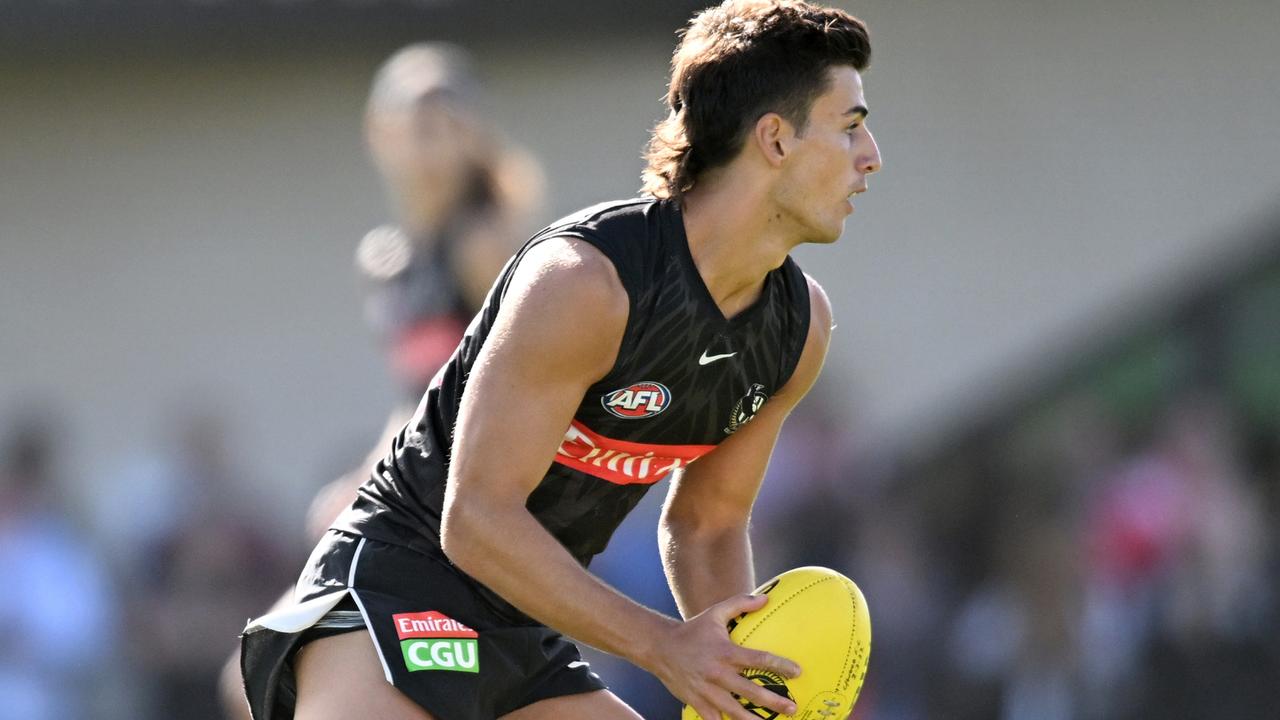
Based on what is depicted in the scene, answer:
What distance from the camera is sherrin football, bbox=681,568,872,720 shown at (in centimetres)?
366

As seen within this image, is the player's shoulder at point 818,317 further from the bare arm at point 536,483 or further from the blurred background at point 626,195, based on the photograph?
the blurred background at point 626,195

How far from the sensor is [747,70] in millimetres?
3770

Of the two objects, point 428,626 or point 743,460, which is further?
point 743,460

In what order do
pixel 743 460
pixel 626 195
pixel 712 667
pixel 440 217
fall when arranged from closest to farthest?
1. pixel 712 667
2. pixel 743 460
3. pixel 440 217
4. pixel 626 195

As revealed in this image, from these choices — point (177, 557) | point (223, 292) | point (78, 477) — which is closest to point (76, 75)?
point (223, 292)

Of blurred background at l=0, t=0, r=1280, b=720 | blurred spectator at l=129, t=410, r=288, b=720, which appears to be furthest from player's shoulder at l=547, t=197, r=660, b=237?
blurred background at l=0, t=0, r=1280, b=720

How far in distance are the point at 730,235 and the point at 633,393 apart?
400mm

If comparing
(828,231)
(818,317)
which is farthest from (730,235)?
(818,317)

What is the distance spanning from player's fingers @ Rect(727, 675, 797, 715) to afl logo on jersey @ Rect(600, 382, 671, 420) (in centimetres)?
65

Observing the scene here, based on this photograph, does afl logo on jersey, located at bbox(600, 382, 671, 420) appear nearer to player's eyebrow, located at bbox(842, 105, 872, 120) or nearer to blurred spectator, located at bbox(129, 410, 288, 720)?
player's eyebrow, located at bbox(842, 105, 872, 120)

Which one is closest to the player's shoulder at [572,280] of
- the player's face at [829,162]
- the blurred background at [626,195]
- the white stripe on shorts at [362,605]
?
the player's face at [829,162]

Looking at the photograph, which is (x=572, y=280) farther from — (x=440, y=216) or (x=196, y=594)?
(x=196, y=594)

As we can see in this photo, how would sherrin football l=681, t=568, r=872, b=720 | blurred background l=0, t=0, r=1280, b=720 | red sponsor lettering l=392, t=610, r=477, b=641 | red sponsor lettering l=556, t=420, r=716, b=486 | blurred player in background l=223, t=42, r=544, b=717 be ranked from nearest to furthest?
sherrin football l=681, t=568, r=872, b=720
red sponsor lettering l=392, t=610, r=477, b=641
red sponsor lettering l=556, t=420, r=716, b=486
blurred player in background l=223, t=42, r=544, b=717
blurred background l=0, t=0, r=1280, b=720

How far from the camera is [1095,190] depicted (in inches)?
449
